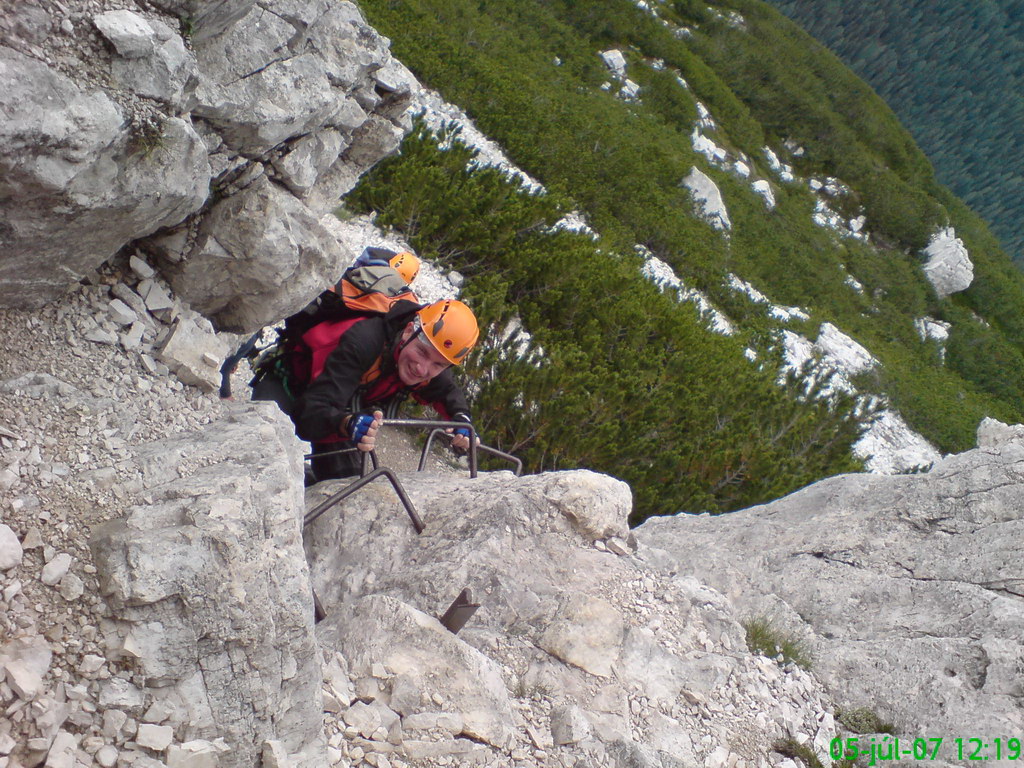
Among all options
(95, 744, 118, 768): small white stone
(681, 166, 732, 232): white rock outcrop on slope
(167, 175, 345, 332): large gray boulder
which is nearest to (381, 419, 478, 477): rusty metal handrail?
(167, 175, 345, 332): large gray boulder

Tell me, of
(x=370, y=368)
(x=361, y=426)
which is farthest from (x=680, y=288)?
(x=361, y=426)

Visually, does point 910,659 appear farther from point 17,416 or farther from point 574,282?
point 574,282

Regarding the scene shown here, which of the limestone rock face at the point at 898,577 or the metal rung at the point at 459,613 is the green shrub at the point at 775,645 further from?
the metal rung at the point at 459,613

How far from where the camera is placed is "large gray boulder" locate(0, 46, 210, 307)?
1.74 meters

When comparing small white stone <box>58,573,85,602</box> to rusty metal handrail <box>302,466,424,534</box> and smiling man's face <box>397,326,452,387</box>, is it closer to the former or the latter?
rusty metal handrail <box>302,466,424,534</box>

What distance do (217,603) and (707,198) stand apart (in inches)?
787

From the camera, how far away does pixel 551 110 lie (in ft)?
56.6

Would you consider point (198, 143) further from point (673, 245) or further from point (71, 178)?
point (673, 245)

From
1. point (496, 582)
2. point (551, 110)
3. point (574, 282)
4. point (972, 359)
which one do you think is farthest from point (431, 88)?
point (972, 359)

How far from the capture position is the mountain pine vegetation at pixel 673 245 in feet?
24.7

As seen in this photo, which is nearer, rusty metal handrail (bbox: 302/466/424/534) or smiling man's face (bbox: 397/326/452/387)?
rusty metal handrail (bbox: 302/466/424/534)

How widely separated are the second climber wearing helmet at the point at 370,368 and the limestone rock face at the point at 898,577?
4.99 ft

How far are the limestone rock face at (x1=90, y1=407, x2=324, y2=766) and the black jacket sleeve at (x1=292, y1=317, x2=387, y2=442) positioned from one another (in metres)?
1.26

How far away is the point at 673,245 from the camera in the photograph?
16562mm
